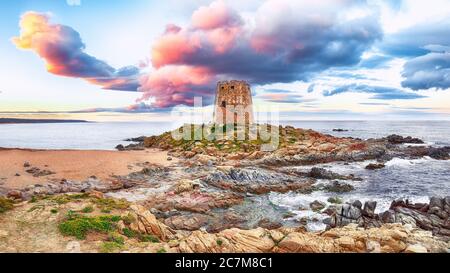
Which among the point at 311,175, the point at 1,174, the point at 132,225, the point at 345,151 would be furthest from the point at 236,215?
the point at 345,151

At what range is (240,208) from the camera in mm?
24703

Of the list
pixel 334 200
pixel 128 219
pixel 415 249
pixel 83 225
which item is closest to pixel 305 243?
pixel 415 249

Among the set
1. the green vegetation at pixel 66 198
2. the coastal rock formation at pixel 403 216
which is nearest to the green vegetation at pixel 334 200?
the coastal rock formation at pixel 403 216

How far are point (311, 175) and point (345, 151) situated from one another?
16.1 metres

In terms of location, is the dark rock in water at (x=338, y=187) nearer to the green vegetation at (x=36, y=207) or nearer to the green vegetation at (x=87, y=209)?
the green vegetation at (x=87, y=209)

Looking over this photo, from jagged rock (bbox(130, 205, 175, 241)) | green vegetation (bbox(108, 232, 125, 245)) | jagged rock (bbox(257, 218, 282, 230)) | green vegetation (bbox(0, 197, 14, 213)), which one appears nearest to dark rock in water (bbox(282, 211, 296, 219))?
jagged rock (bbox(257, 218, 282, 230))

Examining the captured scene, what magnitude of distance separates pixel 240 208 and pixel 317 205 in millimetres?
5967

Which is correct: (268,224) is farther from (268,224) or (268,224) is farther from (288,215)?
(288,215)

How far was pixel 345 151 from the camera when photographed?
49.1 metres

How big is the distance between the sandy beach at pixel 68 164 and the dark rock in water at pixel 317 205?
2090 centimetres

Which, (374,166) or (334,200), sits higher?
(374,166)

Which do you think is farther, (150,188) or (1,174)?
(1,174)

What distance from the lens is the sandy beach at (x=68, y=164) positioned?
32.2m
